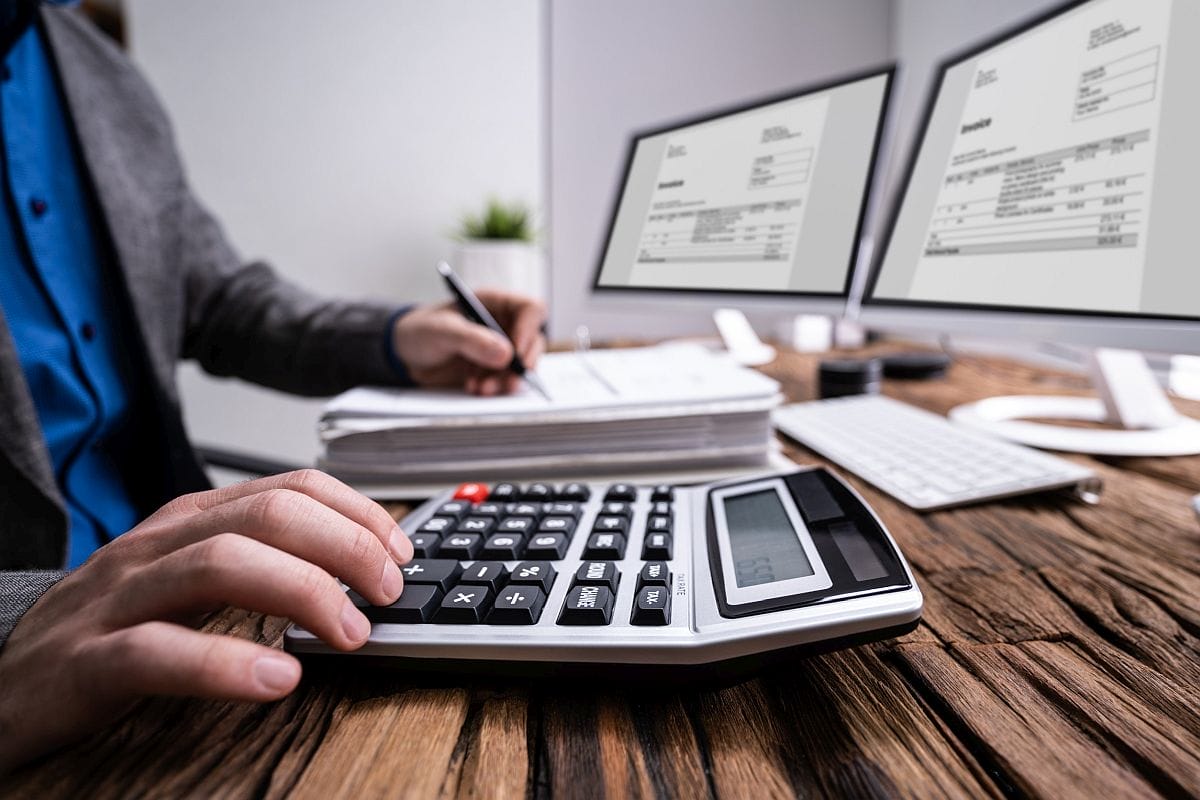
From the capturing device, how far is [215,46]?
2.12 meters

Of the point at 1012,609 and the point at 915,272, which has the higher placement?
the point at 915,272

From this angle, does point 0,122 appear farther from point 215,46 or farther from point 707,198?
point 215,46

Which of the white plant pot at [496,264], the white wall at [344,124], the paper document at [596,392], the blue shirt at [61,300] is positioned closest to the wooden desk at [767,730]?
the paper document at [596,392]

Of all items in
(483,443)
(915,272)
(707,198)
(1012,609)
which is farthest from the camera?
(707,198)

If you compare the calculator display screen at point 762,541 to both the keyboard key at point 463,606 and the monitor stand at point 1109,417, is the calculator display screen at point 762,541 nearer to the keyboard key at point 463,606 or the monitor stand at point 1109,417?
the keyboard key at point 463,606

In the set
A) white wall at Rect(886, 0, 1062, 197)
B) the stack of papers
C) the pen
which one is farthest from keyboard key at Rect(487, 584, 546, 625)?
white wall at Rect(886, 0, 1062, 197)

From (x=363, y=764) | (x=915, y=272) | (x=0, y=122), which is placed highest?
(x=0, y=122)

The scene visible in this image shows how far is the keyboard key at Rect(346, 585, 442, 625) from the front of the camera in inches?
10.1

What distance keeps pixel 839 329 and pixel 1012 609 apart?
3.79ft

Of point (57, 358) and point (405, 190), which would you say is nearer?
point (57, 358)

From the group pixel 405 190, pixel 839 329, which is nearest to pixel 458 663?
pixel 839 329

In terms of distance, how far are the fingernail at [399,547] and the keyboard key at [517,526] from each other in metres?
0.05

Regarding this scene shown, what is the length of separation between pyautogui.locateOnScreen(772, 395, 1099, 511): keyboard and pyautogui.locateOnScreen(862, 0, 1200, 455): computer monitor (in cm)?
9

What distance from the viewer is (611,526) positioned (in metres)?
0.33
